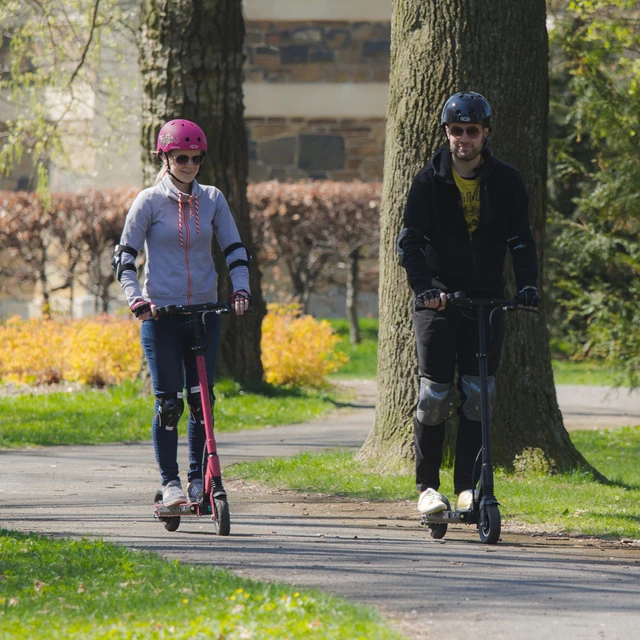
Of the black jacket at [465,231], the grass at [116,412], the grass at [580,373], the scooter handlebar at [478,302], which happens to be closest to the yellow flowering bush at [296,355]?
the grass at [116,412]

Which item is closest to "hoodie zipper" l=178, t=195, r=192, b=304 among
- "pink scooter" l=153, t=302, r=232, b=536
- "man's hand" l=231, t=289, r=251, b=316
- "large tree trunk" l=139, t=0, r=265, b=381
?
"pink scooter" l=153, t=302, r=232, b=536

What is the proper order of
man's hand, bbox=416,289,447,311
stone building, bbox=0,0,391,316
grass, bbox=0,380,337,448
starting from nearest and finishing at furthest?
1. man's hand, bbox=416,289,447,311
2. grass, bbox=0,380,337,448
3. stone building, bbox=0,0,391,316

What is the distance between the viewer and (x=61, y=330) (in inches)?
564

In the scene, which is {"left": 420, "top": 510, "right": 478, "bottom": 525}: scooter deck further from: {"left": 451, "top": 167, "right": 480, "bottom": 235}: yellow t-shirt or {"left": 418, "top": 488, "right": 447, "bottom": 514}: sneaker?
{"left": 451, "top": 167, "right": 480, "bottom": 235}: yellow t-shirt

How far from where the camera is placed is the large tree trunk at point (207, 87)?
1112 cm

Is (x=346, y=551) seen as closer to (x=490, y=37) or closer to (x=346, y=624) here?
(x=346, y=624)

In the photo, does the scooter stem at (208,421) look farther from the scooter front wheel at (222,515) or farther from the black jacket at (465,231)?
the black jacket at (465,231)

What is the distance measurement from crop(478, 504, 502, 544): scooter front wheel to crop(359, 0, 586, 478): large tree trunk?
1705mm

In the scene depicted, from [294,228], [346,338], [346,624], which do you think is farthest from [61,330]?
[346,624]

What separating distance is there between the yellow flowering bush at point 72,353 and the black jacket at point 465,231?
792 cm

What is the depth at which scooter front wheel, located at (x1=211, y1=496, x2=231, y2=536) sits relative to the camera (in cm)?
555

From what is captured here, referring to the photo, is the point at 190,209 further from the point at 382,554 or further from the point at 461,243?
the point at 382,554

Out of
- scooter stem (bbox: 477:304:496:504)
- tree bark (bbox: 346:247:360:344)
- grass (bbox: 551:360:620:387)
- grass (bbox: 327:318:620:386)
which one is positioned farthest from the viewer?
tree bark (bbox: 346:247:360:344)

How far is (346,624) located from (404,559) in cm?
126
